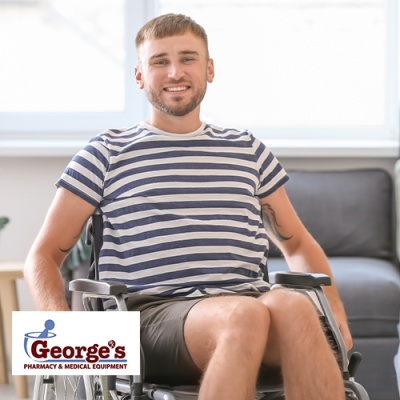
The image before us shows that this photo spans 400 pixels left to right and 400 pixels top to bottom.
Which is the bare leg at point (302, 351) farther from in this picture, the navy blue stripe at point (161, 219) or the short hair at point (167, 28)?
the short hair at point (167, 28)

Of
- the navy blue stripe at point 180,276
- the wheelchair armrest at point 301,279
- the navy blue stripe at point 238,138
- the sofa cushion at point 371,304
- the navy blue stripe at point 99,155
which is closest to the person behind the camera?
the wheelchair armrest at point 301,279

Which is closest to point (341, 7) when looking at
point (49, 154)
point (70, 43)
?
point (70, 43)

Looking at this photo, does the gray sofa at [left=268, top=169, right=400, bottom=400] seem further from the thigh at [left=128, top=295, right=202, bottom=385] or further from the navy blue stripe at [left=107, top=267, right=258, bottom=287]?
the thigh at [left=128, top=295, right=202, bottom=385]

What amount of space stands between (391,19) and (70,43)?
66.8 inches

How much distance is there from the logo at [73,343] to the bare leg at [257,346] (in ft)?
0.51

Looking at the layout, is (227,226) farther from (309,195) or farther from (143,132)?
(309,195)

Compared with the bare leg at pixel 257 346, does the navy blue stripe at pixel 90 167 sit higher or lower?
higher

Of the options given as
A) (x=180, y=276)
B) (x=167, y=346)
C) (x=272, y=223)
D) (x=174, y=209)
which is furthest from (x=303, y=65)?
(x=167, y=346)

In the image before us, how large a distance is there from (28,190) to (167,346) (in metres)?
2.02

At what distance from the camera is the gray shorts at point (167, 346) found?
130cm

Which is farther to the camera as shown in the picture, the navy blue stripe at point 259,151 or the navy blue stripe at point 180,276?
the navy blue stripe at point 259,151

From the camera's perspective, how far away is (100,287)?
1.25 metres

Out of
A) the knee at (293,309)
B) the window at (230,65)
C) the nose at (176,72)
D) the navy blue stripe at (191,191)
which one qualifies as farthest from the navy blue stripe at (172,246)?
the window at (230,65)

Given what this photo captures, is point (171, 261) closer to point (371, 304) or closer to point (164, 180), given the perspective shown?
point (164, 180)
